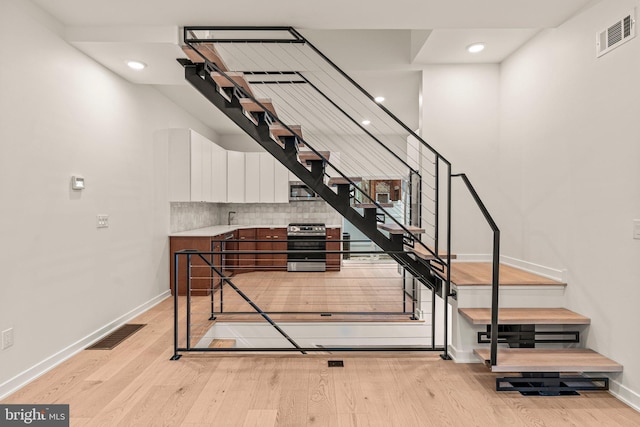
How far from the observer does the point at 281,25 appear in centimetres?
322

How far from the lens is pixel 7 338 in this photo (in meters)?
2.52

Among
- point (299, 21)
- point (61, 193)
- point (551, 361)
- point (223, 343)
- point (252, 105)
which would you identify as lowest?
point (223, 343)

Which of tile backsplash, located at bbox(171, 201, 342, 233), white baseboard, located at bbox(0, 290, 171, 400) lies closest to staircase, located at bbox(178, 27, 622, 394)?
white baseboard, located at bbox(0, 290, 171, 400)

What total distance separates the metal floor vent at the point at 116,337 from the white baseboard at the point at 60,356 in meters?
0.06

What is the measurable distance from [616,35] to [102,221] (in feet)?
14.8

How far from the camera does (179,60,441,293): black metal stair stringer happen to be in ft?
11.3

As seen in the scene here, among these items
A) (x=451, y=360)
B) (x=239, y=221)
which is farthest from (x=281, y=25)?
(x=239, y=221)

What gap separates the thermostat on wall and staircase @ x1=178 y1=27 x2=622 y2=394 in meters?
1.31

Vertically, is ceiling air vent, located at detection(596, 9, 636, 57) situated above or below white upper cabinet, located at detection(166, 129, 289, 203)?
above

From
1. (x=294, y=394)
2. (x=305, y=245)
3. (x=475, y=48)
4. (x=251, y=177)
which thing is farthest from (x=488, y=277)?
(x=251, y=177)

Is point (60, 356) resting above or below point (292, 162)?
below

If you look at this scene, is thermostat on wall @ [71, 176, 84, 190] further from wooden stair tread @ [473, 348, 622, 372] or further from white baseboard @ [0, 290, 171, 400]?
wooden stair tread @ [473, 348, 622, 372]

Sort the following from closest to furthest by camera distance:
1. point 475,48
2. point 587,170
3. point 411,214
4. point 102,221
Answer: point 587,170 < point 102,221 < point 475,48 < point 411,214

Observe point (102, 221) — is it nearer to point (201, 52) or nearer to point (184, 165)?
point (184, 165)
